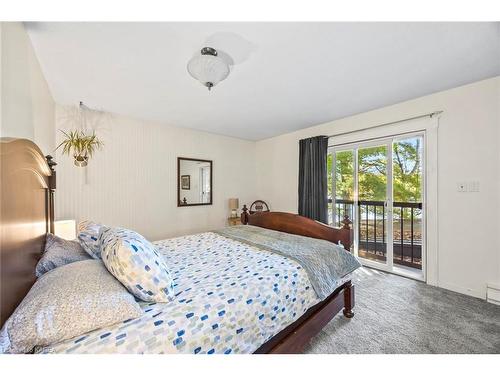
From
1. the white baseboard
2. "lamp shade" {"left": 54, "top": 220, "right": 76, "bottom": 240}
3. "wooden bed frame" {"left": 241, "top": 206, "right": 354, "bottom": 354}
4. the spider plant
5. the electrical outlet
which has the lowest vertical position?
the white baseboard

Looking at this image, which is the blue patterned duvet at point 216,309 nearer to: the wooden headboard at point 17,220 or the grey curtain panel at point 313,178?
the wooden headboard at point 17,220

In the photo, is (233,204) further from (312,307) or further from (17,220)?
(17,220)

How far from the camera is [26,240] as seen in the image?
3.55 feet

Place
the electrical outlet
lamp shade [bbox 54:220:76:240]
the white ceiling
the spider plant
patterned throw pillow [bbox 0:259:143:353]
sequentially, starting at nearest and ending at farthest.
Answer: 1. patterned throw pillow [bbox 0:259:143:353]
2. the white ceiling
3. lamp shade [bbox 54:220:76:240]
4. the electrical outlet
5. the spider plant

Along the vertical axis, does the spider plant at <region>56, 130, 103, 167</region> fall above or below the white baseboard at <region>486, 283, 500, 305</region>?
above

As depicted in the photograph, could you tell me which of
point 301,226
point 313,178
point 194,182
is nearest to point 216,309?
point 301,226

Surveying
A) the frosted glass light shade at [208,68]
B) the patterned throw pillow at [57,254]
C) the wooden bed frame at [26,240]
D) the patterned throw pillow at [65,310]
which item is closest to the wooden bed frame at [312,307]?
the wooden bed frame at [26,240]

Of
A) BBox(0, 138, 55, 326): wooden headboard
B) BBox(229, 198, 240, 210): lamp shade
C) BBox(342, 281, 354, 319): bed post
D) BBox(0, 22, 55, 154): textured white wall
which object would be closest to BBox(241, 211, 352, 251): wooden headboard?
BBox(342, 281, 354, 319): bed post

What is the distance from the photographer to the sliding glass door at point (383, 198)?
284 centimetres

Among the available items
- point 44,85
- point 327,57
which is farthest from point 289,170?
point 44,85

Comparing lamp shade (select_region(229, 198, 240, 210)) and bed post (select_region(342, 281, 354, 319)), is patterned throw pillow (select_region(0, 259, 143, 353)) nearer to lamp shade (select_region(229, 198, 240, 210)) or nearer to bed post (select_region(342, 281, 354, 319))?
bed post (select_region(342, 281, 354, 319))

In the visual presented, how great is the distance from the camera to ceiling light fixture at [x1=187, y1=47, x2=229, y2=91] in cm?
159

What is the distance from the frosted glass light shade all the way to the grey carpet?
2.24 metres

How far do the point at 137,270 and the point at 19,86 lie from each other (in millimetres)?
1346
